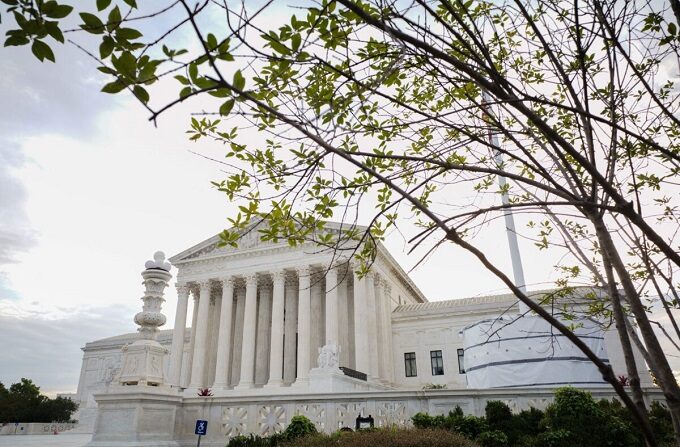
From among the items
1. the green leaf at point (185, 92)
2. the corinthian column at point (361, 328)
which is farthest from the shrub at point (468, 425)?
the corinthian column at point (361, 328)

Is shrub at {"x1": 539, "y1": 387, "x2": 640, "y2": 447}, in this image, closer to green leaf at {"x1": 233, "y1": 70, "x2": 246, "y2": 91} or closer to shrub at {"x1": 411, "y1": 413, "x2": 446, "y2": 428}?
shrub at {"x1": 411, "y1": 413, "x2": 446, "y2": 428}

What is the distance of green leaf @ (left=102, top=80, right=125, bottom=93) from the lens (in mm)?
2475

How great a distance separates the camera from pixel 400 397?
11609 mm

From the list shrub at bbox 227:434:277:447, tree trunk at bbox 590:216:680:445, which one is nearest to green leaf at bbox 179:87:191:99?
tree trunk at bbox 590:216:680:445

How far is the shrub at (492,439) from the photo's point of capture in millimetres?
8984

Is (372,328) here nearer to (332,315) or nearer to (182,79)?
(332,315)

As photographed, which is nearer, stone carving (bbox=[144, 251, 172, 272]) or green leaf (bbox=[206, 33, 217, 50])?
green leaf (bbox=[206, 33, 217, 50])

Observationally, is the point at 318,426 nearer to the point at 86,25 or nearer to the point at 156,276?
the point at 156,276

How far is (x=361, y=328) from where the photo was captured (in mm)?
36844

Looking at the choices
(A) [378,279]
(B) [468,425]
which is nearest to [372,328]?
(A) [378,279]

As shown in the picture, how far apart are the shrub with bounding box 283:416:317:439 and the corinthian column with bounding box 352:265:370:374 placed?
80.1 ft

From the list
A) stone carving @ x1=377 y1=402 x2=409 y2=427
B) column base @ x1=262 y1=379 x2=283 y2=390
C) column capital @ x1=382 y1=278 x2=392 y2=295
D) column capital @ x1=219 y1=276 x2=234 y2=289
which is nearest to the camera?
stone carving @ x1=377 y1=402 x2=409 y2=427

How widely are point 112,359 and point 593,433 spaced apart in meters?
65.3

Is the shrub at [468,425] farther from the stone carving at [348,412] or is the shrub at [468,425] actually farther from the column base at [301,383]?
the column base at [301,383]
